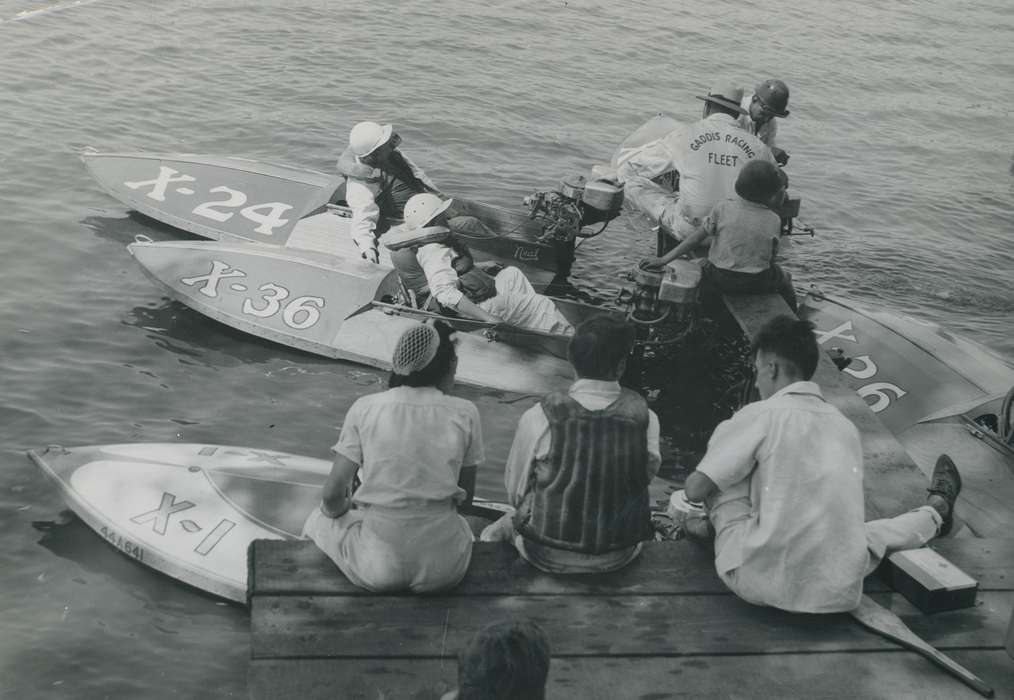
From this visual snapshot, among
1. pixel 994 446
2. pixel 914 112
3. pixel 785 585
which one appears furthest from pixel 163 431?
pixel 914 112

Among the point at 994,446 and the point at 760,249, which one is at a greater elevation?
the point at 760,249

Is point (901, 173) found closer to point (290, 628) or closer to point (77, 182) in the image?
point (77, 182)

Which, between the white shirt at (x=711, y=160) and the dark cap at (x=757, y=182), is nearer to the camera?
the dark cap at (x=757, y=182)

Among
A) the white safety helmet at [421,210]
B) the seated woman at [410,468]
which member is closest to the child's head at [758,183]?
the white safety helmet at [421,210]

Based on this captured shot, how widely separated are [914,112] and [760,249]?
13.4 meters

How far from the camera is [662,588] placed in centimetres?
491

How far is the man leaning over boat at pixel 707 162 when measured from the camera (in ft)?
30.7

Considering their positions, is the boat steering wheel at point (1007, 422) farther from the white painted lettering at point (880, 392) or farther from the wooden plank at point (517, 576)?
the wooden plank at point (517, 576)

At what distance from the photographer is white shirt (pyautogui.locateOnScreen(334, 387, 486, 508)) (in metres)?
4.55

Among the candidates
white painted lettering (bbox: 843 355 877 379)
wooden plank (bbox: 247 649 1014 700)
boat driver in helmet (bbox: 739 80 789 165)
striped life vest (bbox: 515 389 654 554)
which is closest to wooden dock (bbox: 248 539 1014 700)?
wooden plank (bbox: 247 649 1014 700)

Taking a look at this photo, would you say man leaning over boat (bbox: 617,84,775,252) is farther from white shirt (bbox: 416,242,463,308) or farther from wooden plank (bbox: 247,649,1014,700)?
wooden plank (bbox: 247,649,1014,700)

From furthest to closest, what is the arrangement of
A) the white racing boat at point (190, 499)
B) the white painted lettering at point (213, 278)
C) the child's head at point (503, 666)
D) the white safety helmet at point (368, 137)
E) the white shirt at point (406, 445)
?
the white painted lettering at point (213, 278), the white safety helmet at point (368, 137), the white racing boat at point (190, 499), the white shirt at point (406, 445), the child's head at point (503, 666)

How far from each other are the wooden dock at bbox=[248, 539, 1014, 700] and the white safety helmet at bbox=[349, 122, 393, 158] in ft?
17.3

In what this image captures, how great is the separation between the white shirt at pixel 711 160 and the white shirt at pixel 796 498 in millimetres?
4893
